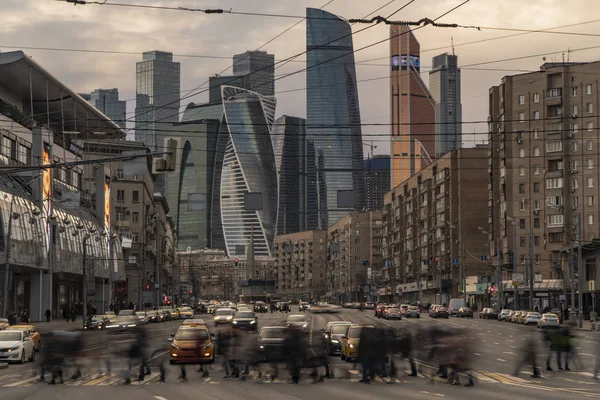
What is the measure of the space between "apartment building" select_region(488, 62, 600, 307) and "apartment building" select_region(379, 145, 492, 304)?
813 centimetres

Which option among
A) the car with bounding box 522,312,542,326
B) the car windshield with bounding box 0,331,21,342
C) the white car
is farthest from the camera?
the car with bounding box 522,312,542,326

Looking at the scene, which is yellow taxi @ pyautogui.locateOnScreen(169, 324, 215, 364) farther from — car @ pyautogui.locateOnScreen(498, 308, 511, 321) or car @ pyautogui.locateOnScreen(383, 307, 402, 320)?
car @ pyautogui.locateOnScreen(498, 308, 511, 321)

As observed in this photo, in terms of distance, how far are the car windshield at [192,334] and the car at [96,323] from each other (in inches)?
1244

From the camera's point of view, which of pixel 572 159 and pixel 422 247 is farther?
pixel 422 247

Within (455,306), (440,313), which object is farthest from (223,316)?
(455,306)

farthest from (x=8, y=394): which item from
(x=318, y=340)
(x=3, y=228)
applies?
(x=3, y=228)

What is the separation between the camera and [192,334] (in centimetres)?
3500

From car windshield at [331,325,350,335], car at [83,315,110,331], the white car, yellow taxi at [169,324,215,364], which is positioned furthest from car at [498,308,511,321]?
yellow taxi at [169,324,215,364]

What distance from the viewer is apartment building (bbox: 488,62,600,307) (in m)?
110

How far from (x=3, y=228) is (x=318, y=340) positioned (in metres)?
49.2

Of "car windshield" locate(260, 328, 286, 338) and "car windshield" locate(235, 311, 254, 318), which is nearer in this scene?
"car windshield" locate(260, 328, 286, 338)

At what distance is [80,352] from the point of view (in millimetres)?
29031

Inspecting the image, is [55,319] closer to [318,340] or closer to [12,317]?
[12,317]

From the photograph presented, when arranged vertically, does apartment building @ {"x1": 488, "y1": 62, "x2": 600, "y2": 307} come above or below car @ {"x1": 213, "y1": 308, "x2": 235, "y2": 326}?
above
